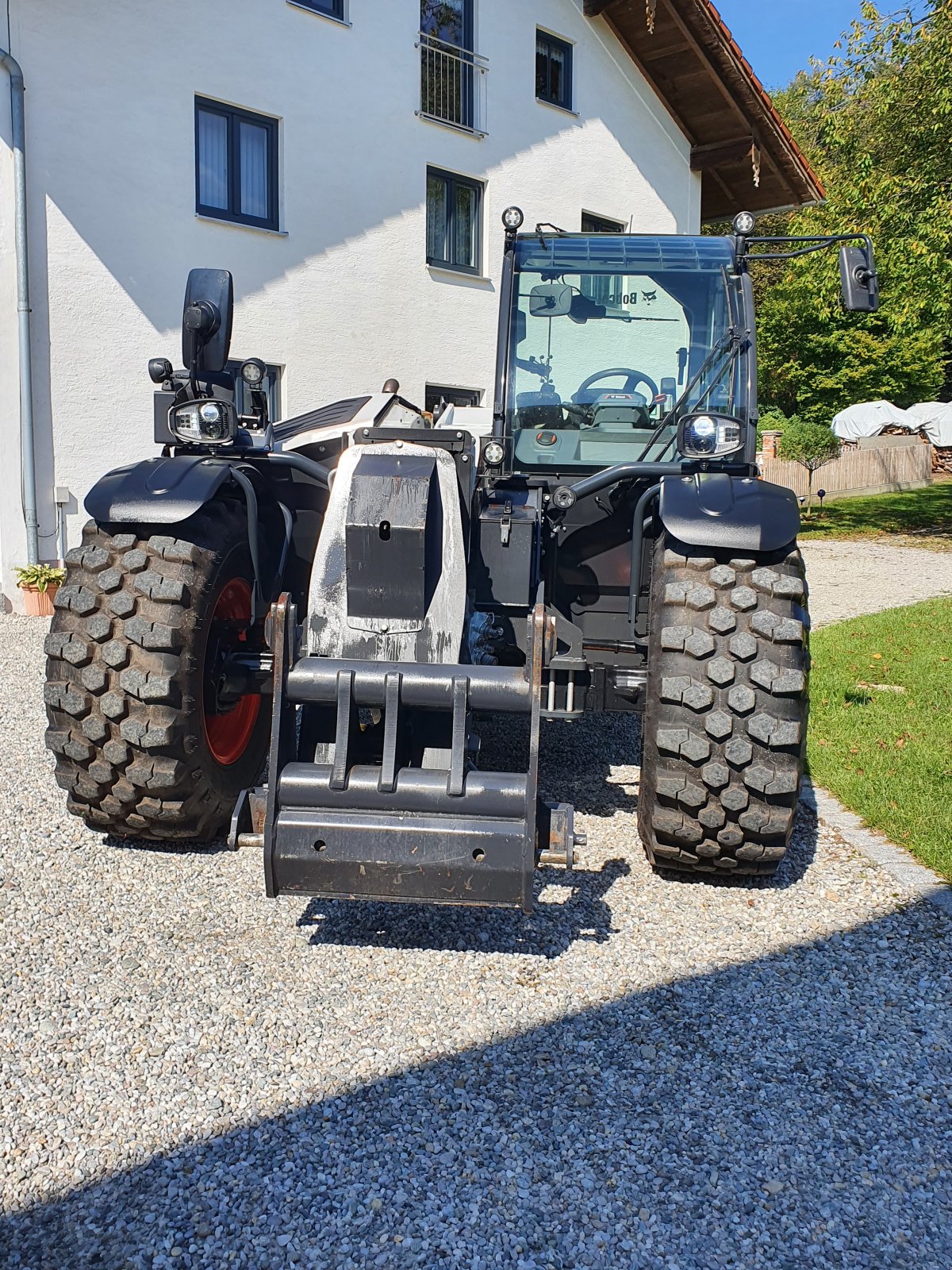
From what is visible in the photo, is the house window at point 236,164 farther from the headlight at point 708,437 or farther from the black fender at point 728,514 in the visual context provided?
the black fender at point 728,514

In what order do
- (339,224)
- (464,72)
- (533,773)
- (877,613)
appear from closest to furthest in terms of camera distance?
(533,773)
(877,613)
(339,224)
(464,72)

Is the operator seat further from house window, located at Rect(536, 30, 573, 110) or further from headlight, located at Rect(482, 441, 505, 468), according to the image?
house window, located at Rect(536, 30, 573, 110)

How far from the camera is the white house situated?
10.6m

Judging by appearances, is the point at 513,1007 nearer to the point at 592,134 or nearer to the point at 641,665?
the point at 641,665

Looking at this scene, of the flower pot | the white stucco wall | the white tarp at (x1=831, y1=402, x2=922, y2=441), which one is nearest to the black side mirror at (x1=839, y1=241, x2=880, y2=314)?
the flower pot

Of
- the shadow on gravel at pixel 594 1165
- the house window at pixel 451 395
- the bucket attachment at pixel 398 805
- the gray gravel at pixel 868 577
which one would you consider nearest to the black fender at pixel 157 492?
the bucket attachment at pixel 398 805

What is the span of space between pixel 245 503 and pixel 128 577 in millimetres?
625

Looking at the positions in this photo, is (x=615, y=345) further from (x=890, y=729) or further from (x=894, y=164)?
(x=894, y=164)

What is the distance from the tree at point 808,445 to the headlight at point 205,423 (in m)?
23.0

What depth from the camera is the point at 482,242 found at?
587 inches

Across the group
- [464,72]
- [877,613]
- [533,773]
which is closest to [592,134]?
[464,72]

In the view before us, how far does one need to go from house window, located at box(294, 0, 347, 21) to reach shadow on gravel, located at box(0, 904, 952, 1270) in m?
13.1

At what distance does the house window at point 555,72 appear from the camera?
51.3 feet

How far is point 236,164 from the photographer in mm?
12133
